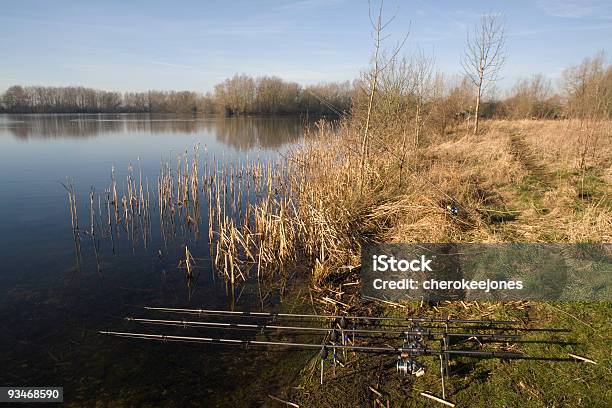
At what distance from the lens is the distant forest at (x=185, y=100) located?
6009cm

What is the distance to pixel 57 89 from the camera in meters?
80.7

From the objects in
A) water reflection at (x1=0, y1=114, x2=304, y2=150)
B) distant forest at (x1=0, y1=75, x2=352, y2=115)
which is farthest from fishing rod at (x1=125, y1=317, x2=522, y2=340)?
distant forest at (x1=0, y1=75, x2=352, y2=115)

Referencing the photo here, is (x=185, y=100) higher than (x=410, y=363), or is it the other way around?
(x=185, y=100)

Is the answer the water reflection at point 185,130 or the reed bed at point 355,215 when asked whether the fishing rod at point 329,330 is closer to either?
the reed bed at point 355,215

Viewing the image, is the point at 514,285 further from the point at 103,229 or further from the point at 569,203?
the point at 103,229

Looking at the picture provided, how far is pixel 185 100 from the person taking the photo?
2916 inches

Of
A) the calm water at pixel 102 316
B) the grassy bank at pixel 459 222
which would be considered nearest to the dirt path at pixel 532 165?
the grassy bank at pixel 459 222

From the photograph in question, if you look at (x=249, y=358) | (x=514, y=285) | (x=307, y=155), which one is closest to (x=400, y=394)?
(x=249, y=358)

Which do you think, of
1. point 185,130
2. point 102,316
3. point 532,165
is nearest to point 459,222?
point 532,165

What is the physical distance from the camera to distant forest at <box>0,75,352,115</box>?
6009 cm

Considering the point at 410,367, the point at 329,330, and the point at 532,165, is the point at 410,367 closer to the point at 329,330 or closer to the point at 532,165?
the point at 329,330

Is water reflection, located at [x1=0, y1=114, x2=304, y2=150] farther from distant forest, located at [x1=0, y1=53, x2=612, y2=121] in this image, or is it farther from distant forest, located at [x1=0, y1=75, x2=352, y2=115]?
distant forest, located at [x1=0, y1=75, x2=352, y2=115]

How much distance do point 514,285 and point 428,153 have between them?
8.99 metres

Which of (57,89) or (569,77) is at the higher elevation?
(57,89)
